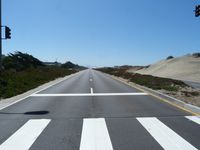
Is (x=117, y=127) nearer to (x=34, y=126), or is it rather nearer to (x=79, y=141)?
(x=79, y=141)

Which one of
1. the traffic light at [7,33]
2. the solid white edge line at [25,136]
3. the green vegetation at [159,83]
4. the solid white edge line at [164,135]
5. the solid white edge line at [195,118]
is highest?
the traffic light at [7,33]

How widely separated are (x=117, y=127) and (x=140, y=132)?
31.6 inches

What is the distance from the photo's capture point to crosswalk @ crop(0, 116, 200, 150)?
556 centimetres

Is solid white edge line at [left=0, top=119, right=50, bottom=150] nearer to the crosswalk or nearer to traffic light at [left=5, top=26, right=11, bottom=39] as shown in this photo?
the crosswalk

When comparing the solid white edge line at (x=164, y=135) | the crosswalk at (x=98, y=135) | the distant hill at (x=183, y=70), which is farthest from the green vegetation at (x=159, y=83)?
the distant hill at (x=183, y=70)

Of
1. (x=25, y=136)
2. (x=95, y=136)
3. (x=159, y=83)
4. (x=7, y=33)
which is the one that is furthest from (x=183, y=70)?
(x=25, y=136)

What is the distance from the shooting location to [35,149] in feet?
17.8

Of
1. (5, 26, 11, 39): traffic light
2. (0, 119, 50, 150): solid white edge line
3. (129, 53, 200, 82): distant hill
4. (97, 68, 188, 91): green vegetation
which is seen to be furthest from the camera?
(129, 53, 200, 82): distant hill

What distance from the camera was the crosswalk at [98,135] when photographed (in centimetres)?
556

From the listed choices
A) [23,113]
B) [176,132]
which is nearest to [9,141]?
[23,113]

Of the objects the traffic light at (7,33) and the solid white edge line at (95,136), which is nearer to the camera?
the solid white edge line at (95,136)

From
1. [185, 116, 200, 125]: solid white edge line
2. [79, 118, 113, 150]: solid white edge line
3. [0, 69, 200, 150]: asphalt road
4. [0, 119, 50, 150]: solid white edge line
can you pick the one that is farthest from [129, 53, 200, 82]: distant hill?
[0, 119, 50, 150]: solid white edge line

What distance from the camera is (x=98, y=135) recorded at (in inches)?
254

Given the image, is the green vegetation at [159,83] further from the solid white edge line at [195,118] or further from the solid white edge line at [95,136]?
the solid white edge line at [95,136]
